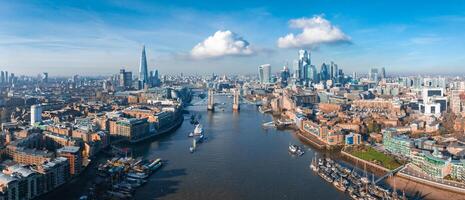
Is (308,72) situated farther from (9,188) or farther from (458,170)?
(9,188)

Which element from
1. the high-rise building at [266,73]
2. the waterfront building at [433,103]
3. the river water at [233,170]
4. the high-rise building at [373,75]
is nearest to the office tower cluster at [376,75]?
the high-rise building at [373,75]

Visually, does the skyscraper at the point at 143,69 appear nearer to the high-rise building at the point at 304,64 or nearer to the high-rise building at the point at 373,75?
the high-rise building at the point at 304,64

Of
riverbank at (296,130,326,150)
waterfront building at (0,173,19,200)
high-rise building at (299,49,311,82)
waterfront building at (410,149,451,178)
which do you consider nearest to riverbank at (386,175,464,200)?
waterfront building at (410,149,451,178)

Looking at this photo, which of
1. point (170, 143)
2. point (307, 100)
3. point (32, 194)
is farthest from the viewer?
point (307, 100)

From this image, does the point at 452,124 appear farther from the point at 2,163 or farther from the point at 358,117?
the point at 2,163

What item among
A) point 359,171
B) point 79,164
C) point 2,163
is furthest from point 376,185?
point 2,163

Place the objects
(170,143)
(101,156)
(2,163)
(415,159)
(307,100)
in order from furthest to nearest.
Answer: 1. (307,100)
2. (170,143)
3. (101,156)
4. (415,159)
5. (2,163)
